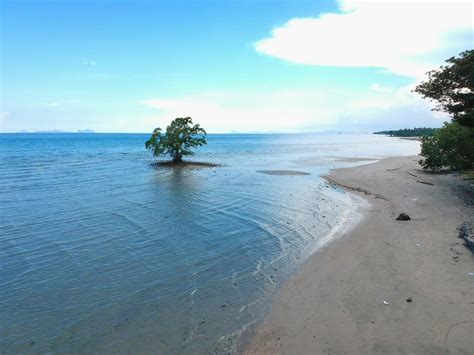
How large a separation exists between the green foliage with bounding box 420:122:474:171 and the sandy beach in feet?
51.8

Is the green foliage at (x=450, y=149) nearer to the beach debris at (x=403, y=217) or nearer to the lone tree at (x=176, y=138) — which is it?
the beach debris at (x=403, y=217)

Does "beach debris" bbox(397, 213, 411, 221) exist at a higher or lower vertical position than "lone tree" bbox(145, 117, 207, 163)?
lower

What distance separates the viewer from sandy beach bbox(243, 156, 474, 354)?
6637mm

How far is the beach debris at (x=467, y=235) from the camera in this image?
10.9 meters

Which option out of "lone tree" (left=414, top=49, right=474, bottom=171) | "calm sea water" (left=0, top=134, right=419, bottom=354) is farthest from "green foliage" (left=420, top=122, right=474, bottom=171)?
"calm sea water" (left=0, top=134, right=419, bottom=354)

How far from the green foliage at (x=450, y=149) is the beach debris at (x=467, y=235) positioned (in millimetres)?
17345

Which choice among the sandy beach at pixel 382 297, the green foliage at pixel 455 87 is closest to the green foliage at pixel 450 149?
the green foliage at pixel 455 87

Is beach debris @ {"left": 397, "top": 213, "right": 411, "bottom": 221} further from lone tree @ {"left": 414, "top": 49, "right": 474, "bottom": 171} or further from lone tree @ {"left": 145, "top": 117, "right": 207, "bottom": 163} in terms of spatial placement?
lone tree @ {"left": 145, "top": 117, "right": 207, "bottom": 163}

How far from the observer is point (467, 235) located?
11.7 meters

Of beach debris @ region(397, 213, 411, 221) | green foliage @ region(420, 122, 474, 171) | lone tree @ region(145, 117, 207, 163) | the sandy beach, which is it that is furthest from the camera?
lone tree @ region(145, 117, 207, 163)

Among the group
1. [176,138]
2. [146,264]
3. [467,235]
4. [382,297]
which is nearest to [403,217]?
[467,235]

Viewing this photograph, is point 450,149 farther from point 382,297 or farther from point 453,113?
point 382,297

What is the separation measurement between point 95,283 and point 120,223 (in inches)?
255

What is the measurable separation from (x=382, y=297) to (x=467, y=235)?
5457 millimetres
